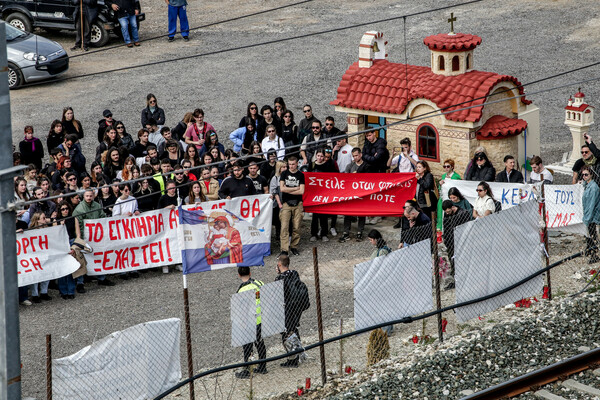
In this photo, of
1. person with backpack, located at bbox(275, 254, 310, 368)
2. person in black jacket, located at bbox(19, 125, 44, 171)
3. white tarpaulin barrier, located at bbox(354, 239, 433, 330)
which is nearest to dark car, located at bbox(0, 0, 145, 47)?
person in black jacket, located at bbox(19, 125, 44, 171)

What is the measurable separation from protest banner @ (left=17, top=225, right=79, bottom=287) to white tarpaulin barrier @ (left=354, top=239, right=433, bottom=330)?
5611 millimetres

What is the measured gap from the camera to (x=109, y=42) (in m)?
33.3

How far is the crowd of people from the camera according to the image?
727 inches

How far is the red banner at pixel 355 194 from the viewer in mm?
20109

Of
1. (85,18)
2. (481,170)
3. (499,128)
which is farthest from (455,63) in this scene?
(85,18)

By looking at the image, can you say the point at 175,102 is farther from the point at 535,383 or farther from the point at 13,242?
the point at 13,242

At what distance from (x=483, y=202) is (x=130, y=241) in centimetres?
589

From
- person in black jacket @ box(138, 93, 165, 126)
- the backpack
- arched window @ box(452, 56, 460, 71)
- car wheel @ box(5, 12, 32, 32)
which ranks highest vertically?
car wheel @ box(5, 12, 32, 32)

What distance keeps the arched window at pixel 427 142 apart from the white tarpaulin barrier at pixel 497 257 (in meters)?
5.23

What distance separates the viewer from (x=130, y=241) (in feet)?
60.3

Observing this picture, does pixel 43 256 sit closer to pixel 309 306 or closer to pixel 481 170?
pixel 309 306

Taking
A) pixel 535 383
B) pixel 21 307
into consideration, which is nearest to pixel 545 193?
pixel 535 383

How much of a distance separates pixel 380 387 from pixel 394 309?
1464mm

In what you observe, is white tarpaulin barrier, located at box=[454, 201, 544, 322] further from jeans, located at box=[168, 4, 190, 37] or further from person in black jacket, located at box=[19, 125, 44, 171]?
jeans, located at box=[168, 4, 190, 37]
